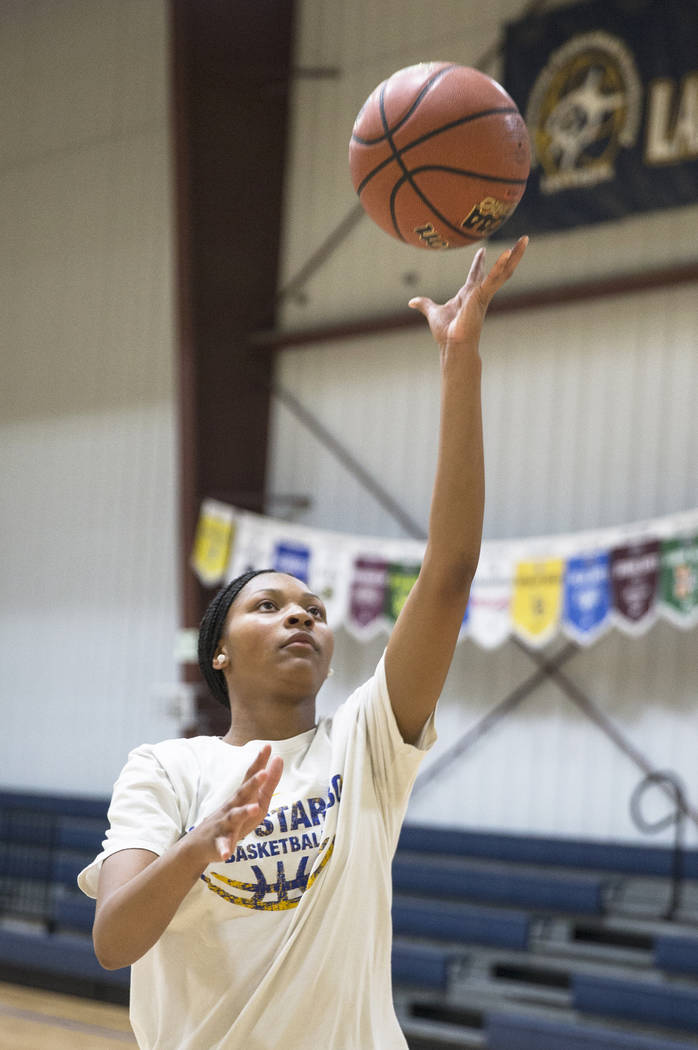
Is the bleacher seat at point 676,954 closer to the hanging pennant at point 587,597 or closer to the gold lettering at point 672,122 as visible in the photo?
the hanging pennant at point 587,597

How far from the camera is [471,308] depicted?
175cm

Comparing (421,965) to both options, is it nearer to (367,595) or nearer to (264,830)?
(367,595)

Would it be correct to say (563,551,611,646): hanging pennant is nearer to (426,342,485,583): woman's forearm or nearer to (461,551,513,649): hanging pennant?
(461,551,513,649): hanging pennant

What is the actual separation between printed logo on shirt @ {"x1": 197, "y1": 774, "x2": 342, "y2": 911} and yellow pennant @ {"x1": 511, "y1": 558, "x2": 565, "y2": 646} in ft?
18.7

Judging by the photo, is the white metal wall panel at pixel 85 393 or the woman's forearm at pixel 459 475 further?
the white metal wall panel at pixel 85 393

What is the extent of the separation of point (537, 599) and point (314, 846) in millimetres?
5786

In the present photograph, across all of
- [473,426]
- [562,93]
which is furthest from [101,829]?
[473,426]

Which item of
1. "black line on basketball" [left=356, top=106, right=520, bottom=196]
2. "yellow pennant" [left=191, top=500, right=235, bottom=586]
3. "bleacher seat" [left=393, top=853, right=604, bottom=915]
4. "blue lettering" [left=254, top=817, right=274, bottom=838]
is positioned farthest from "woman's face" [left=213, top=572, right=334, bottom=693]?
"yellow pennant" [left=191, top=500, right=235, bottom=586]

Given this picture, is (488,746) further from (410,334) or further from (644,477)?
(410,334)

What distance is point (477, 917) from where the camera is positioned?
6.54m

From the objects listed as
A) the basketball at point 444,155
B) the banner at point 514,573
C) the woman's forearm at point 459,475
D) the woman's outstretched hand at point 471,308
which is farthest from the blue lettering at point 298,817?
the banner at point 514,573

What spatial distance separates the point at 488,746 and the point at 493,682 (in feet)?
1.40

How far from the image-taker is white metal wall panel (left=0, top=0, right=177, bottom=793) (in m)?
10.0

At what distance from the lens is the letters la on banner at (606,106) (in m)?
7.27
